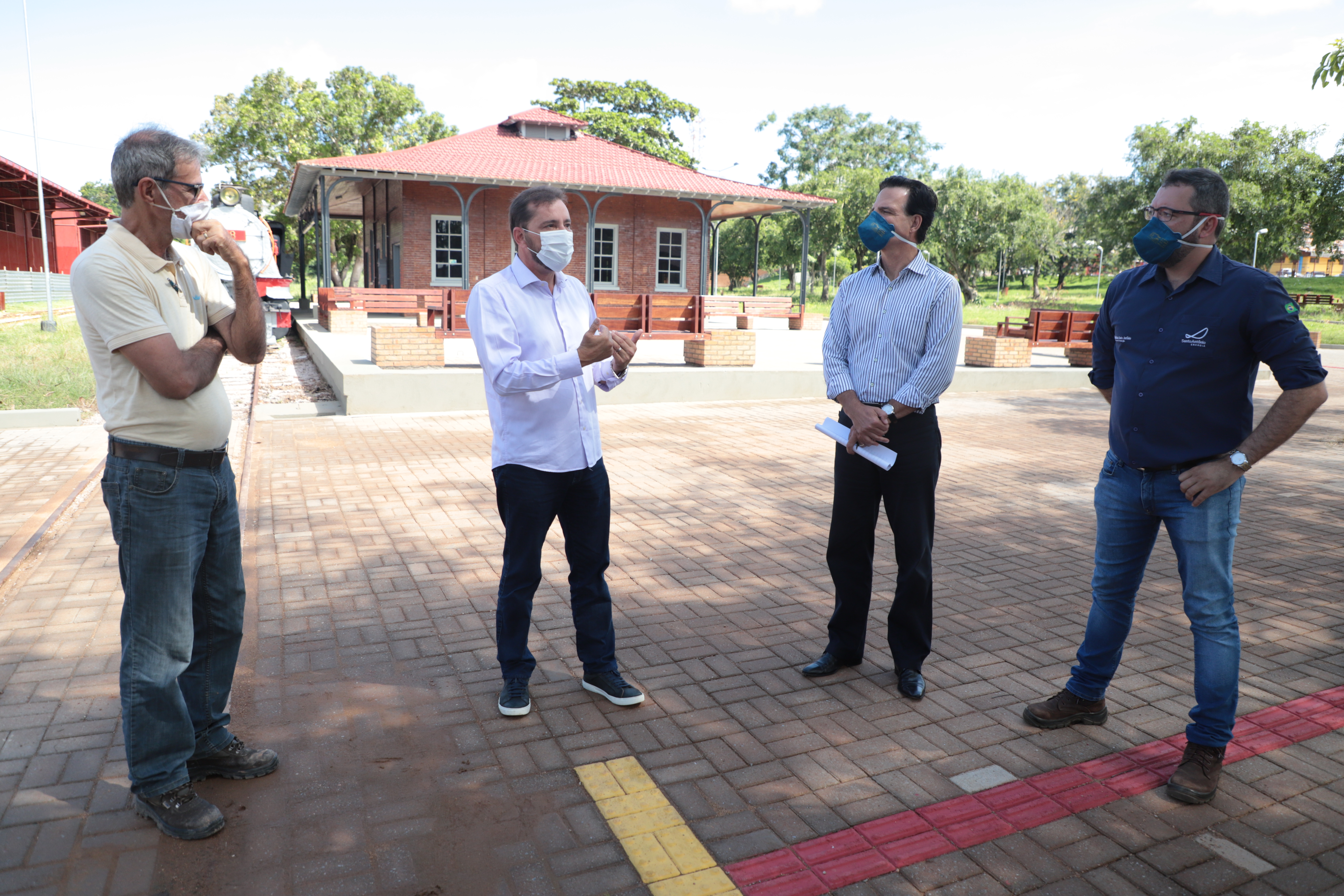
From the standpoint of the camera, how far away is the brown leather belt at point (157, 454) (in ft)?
8.53

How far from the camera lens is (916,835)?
110 inches

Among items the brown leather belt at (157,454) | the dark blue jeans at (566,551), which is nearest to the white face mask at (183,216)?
the brown leather belt at (157,454)

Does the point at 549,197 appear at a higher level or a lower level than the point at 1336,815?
higher

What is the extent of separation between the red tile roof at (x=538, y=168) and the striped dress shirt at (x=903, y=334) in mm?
18634

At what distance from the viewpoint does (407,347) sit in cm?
1206

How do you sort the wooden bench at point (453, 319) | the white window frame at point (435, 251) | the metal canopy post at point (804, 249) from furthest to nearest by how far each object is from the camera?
the metal canopy post at point (804, 249) < the white window frame at point (435, 251) < the wooden bench at point (453, 319)

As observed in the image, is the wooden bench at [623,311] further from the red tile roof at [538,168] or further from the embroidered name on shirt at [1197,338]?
the embroidered name on shirt at [1197,338]

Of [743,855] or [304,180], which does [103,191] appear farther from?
[743,855]

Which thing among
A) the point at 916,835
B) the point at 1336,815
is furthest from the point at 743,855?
the point at 1336,815

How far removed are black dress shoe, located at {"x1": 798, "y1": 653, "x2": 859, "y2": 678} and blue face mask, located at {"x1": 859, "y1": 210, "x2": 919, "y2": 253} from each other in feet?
5.75

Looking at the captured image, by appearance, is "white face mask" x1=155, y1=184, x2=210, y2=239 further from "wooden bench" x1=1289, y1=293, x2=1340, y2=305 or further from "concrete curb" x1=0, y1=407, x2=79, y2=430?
"wooden bench" x1=1289, y1=293, x2=1340, y2=305

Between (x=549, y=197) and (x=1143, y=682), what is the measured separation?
3.22 m

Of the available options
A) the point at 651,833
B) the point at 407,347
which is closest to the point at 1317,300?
the point at 407,347

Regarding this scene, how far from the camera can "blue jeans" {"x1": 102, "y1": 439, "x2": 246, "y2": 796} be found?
2.60m
